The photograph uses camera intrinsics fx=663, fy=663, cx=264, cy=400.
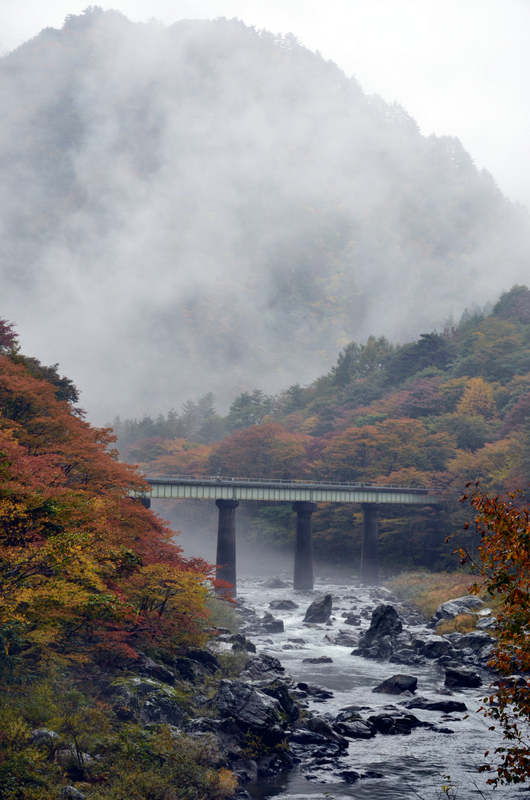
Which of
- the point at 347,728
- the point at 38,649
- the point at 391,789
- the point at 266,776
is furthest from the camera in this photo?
the point at 347,728

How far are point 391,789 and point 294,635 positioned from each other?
3242 centimetres

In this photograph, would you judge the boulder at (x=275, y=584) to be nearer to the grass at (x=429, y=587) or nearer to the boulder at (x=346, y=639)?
the grass at (x=429, y=587)

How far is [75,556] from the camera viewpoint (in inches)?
994

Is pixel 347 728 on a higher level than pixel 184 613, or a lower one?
lower

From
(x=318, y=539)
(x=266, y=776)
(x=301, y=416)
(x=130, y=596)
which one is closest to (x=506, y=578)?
(x=266, y=776)

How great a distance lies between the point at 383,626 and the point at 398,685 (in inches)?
535

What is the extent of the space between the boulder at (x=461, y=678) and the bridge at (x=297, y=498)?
35168 millimetres

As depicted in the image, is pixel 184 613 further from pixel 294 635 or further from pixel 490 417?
pixel 490 417

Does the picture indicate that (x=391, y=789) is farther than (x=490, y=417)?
No

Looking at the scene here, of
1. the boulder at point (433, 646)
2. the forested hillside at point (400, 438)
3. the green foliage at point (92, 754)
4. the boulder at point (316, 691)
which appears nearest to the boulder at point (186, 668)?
the boulder at point (316, 691)

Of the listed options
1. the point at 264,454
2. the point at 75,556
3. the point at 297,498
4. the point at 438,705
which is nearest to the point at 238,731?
the point at 75,556

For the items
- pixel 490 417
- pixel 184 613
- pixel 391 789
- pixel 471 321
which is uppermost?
pixel 471 321

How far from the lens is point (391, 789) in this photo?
77.8 ft

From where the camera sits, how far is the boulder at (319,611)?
61.6m
